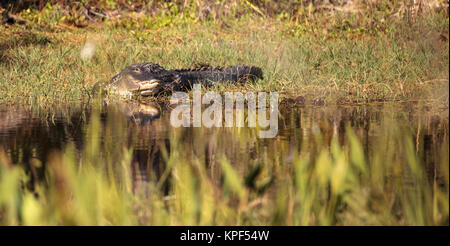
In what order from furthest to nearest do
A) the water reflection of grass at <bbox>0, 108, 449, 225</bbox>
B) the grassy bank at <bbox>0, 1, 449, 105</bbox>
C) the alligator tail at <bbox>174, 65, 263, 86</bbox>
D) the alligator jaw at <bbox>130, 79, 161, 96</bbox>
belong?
the alligator tail at <bbox>174, 65, 263, 86</bbox> → the alligator jaw at <bbox>130, 79, 161, 96</bbox> → the grassy bank at <bbox>0, 1, 449, 105</bbox> → the water reflection of grass at <bbox>0, 108, 449, 225</bbox>

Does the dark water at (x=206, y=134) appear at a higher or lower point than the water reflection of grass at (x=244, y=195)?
higher


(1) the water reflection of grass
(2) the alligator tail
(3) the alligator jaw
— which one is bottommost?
(1) the water reflection of grass

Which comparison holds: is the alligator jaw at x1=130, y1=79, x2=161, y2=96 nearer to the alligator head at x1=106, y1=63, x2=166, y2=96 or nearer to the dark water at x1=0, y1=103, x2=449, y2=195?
the alligator head at x1=106, y1=63, x2=166, y2=96

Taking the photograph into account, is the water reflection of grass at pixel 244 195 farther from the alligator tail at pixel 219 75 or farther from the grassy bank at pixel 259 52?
the alligator tail at pixel 219 75

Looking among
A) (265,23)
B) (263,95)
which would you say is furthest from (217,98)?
(265,23)

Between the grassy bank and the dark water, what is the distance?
570mm

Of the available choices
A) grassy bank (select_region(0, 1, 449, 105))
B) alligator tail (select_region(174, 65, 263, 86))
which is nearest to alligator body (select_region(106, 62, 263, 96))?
alligator tail (select_region(174, 65, 263, 86))

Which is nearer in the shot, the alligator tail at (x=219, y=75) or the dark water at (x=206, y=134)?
the dark water at (x=206, y=134)

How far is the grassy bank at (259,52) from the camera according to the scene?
6281mm

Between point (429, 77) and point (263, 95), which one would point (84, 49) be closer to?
point (263, 95)

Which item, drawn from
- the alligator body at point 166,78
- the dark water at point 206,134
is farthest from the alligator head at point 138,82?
the dark water at point 206,134

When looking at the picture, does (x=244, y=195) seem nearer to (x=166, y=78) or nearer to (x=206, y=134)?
(x=206, y=134)

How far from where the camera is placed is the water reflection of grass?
2215 millimetres

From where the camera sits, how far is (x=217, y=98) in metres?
6.25
